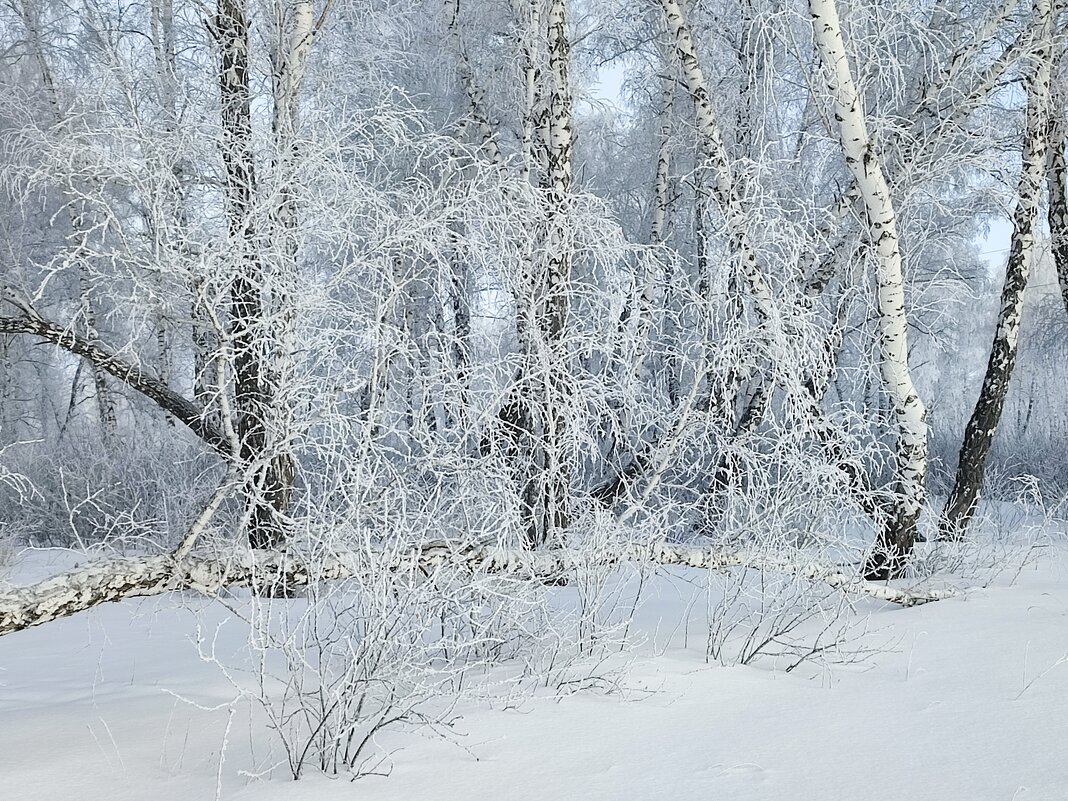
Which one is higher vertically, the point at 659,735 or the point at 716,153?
the point at 716,153

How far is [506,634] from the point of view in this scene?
12.0ft

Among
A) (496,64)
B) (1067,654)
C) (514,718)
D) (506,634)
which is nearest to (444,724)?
(514,718)

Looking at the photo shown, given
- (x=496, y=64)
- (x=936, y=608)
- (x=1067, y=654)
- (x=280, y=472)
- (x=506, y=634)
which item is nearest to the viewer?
(x=1067, y=654)

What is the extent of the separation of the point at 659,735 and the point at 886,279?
10.1 feet

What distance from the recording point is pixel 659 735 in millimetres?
2734

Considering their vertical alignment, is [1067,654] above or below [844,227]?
below

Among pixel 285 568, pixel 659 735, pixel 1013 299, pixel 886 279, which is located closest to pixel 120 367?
pixel 285 568

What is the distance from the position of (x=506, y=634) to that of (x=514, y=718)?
79cm

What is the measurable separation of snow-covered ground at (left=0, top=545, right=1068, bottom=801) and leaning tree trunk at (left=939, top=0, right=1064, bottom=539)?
202cm

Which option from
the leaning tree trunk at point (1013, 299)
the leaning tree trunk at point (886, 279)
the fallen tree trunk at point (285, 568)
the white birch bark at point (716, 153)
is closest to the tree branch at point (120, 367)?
the fallen tree trunk at point (285, 568)

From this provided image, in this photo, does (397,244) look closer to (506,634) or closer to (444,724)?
(506,634)

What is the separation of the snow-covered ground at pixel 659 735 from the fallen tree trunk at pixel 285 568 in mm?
255

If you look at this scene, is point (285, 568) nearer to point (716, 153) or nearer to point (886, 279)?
point (886, 279)

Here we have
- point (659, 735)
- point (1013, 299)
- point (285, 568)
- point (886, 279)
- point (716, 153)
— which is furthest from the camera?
point (1013, 299)
